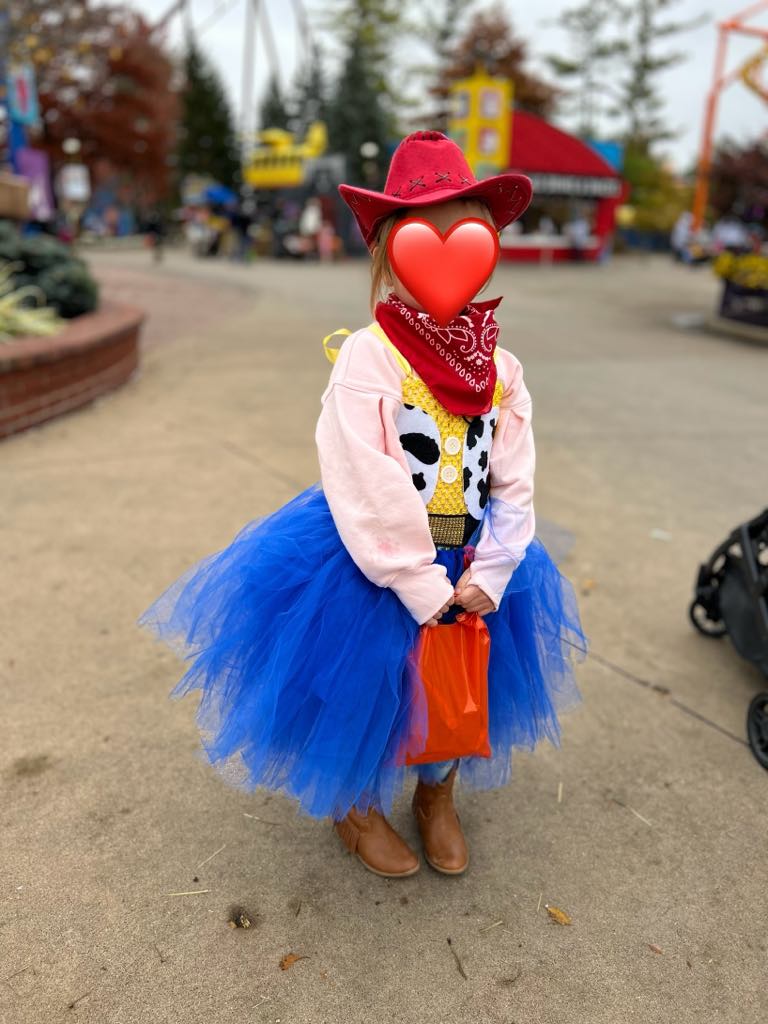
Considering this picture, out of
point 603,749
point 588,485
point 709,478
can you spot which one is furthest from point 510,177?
point 709,478

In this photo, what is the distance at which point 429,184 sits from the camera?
188cm

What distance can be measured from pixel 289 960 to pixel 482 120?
2410 centimetres

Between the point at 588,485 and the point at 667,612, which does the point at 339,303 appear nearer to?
the point at 588,485

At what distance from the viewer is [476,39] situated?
38.8 metres

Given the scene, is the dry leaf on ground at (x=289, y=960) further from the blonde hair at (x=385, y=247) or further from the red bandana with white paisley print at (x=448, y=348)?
the blonde hair at (x=385, y=247)

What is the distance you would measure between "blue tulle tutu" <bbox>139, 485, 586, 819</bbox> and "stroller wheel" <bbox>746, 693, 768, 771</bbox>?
88 cm

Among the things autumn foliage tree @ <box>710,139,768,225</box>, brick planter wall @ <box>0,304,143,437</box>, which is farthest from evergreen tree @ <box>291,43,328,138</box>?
brick planter wall @ <box>0,304,143,437</box>

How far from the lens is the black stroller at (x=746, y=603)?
273cm

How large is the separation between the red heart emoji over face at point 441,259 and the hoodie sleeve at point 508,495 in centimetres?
28

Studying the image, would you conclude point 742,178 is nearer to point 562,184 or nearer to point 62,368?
point 62,368

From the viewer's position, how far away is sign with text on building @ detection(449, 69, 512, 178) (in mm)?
22672

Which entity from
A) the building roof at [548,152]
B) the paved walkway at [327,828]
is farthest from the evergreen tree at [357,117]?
the paved walkway at [327,828]

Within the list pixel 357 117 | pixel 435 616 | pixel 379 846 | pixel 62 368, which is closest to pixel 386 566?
pixel 435 616

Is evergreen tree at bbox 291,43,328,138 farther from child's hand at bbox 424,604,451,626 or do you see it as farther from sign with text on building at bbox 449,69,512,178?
child's hand at bbox 424,604,451,626
